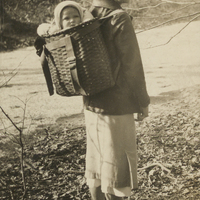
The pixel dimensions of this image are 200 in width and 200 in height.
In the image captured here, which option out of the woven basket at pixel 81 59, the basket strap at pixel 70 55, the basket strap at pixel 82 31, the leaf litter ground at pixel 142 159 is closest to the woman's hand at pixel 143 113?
the woven basket at pixel 81 59

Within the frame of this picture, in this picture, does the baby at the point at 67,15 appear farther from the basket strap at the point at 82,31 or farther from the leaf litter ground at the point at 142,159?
the leaf litter ground at the point at 142,159

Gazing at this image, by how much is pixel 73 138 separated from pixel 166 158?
3.53ft

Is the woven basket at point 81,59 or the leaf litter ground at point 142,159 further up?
the woven basket at point 81,59

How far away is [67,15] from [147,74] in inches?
92.9

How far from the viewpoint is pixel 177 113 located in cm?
341

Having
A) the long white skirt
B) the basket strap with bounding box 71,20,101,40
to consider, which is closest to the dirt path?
the long white skirt

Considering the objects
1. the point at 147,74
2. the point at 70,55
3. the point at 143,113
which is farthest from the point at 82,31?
the point at 147,74

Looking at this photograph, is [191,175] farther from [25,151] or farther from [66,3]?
[66,3]

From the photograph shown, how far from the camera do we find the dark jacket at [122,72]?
139 centimetres

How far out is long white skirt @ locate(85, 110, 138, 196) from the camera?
1.55m

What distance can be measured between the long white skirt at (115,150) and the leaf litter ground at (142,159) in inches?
28.5

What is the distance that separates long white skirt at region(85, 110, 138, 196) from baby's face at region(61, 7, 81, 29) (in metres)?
0.55

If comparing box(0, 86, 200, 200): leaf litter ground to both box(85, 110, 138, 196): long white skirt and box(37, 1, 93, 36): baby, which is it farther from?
box(37, 1, 93, 36): baby

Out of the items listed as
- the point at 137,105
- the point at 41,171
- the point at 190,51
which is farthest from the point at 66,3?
the point at 190,51
